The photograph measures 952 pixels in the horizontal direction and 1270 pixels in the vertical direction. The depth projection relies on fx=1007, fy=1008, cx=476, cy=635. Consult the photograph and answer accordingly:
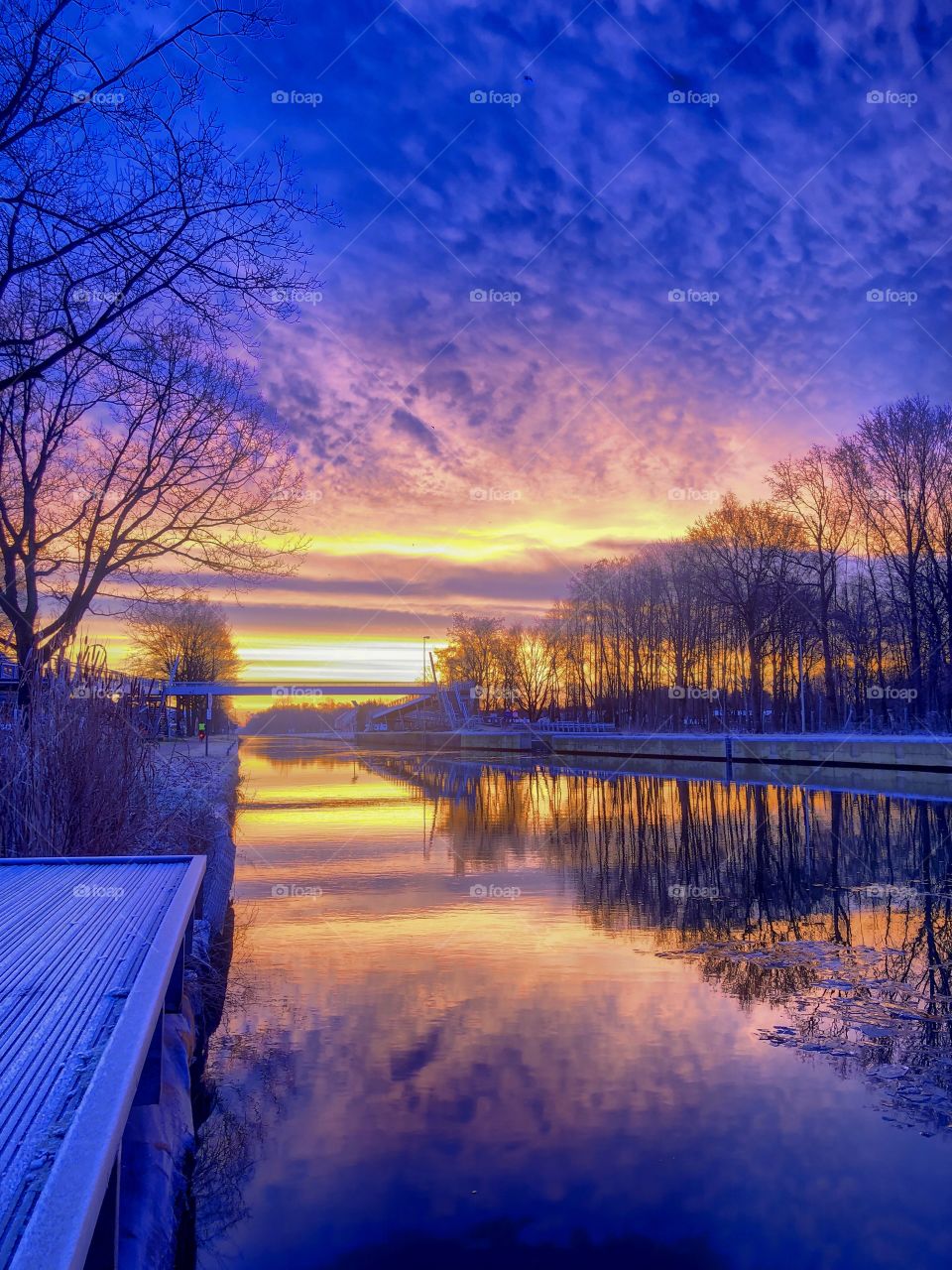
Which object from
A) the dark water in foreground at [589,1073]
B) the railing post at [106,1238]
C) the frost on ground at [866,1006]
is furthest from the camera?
the frost on ground at [866,1006]

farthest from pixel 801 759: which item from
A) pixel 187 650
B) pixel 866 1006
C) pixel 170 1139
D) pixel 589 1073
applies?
pixel 187 650

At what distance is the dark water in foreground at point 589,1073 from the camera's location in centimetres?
517

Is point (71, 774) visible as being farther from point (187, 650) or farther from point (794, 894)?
point (187, 650)

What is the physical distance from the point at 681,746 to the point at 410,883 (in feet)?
94.9

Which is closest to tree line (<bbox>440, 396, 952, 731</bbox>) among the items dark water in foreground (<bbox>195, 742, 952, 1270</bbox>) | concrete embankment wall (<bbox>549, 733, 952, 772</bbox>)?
concrete embankment wall (<bbox>549, 733, 952, 772</bbox>)

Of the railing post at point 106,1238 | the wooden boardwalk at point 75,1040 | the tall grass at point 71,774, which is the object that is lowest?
the railing post at point 106,1238

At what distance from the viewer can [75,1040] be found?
336 centimetres

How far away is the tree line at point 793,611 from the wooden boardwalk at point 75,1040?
36.5 meters

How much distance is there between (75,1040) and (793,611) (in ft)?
161

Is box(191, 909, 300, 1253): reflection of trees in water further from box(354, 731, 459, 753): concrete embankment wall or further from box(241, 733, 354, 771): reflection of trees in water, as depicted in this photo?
box(354, 731, 459, 753): concrete embankment wall

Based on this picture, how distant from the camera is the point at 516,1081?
6945 mm

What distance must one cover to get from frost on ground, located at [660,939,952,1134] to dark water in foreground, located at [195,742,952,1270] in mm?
29

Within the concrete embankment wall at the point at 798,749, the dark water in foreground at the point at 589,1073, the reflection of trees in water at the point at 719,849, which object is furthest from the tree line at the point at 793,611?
the dark water in foreground at the point at 589,1073

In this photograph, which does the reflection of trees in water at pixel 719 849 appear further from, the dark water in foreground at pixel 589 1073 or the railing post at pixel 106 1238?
the railing post at pixel 106 1238
